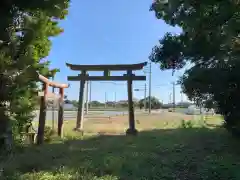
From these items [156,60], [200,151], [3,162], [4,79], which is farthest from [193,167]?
[4,79]

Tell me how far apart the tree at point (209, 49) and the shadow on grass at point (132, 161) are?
3.11ft

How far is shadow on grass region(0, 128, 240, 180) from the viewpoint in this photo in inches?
197

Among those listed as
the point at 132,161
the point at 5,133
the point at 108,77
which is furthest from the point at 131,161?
the point at 108,77

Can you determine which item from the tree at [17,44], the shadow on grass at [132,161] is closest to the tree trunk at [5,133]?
the tree at [17,44]

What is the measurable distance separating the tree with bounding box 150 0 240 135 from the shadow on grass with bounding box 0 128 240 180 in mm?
948

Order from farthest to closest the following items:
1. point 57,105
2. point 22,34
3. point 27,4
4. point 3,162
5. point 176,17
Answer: point 57,105 < point 176,17 < point 22,34 < point 3,162 < point 27,4

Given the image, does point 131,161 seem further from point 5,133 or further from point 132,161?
point 5,133

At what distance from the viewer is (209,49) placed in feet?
18.7

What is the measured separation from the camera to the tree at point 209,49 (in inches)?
215

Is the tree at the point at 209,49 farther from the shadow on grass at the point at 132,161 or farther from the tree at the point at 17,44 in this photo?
the tree at the point at 17,44

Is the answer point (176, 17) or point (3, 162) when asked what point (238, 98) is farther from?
point (3, 162)

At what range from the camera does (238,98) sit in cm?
615

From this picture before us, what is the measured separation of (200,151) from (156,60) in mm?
2287

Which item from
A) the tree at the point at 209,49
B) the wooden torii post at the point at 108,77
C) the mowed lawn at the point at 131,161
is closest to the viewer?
the mowed lawn at the point at 131,161
